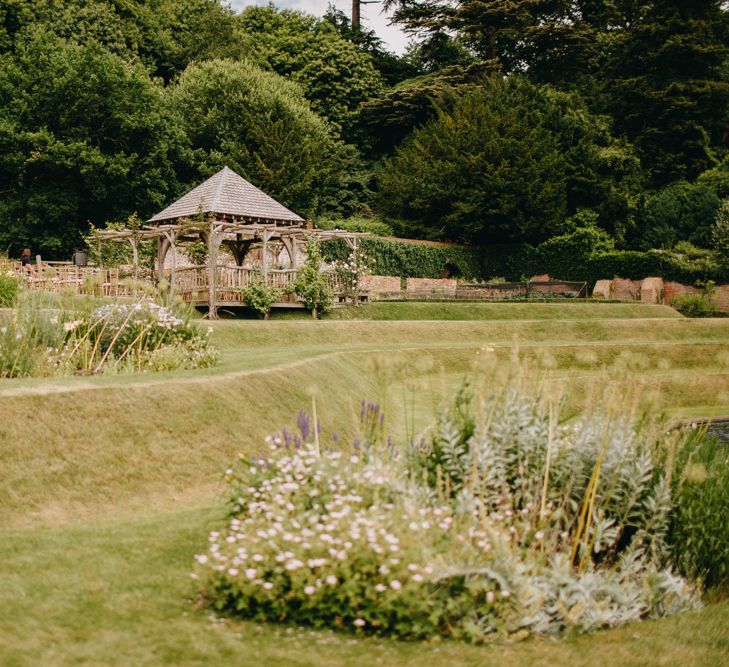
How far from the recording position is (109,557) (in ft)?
19.2

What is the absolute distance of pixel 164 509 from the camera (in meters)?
7.62

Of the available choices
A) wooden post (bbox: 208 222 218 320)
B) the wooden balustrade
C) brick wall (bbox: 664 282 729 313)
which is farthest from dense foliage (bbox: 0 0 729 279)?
wooden post (bbox: 208 222 218 320)

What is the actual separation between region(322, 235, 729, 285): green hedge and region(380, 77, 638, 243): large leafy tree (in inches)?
40.2

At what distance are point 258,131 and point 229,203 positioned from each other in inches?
676

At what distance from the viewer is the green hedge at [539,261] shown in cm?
3669

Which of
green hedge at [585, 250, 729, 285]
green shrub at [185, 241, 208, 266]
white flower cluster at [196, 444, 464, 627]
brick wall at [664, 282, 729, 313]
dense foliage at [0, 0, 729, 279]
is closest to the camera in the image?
white flower cluster at [196, 444, 464, 627]

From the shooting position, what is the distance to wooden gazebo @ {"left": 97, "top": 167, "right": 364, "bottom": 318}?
2314 centimetres

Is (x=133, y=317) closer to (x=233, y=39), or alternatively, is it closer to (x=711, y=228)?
(x=711, y=228)

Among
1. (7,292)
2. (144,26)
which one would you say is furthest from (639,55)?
(7,292)

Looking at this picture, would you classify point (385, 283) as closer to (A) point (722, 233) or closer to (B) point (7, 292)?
(A) point (722, 233)

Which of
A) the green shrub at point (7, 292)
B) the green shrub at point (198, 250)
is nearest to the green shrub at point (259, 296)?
the green shrub at point (198, 250)

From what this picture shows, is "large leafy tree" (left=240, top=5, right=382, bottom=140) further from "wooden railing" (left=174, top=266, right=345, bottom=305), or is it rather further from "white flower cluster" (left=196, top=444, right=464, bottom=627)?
"white flower cluster" (left=196, top=444, right=464, bottom=627)

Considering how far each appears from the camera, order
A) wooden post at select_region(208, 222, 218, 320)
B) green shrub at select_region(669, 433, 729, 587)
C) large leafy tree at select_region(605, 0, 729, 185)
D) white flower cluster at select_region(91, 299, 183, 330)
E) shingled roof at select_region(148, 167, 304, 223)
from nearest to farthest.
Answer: green shrub at select_region(669, 433, 729, 587), white flower cluster at select_region(91, 299, 183, 330), wooden post at select_region(208, 222, 218, 320), shingled roof at select_region(148, 167, 304, 223), large leafy tree at select_region(605, 0, 729, 185)

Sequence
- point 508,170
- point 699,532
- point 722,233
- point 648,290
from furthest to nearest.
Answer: point 508,170, point 722,233, point 648,290, point 699,532
